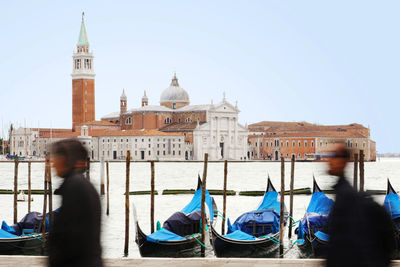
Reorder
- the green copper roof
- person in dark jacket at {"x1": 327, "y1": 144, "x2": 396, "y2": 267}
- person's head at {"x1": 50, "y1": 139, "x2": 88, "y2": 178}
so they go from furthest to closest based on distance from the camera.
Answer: the green copper roof, person's head at {"x1": 50, "y1": 139, "x2": 88, "y2": 178}, person in dark jacket at {"x1": 327, "y1": 144, "x2": 396, "y2": 267}

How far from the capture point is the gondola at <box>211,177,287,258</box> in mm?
9633

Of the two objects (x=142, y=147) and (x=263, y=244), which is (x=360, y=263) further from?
(x=142, y=147)

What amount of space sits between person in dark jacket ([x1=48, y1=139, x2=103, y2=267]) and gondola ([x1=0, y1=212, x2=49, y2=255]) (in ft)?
24.6

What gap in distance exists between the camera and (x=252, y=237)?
9.97m

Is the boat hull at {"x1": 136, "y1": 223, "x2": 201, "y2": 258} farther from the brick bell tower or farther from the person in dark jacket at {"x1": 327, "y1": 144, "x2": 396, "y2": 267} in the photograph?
the brick bell tower

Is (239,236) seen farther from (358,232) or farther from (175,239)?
(358,232)

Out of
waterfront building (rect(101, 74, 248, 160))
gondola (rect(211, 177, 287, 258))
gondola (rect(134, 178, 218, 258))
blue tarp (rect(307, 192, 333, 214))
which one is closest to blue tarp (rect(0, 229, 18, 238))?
gondola (rect(134, 178, 218, 258))

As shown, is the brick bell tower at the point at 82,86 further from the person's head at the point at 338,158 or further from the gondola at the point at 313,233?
the person's head at the point at 338,158

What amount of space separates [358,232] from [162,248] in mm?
7359

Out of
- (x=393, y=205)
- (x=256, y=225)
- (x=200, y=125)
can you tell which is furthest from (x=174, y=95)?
(x=256, y=225)

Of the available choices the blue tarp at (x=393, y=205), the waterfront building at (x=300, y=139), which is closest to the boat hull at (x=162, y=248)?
the blue tarp at (x=393, y=205)

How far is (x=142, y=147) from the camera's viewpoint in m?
75.1

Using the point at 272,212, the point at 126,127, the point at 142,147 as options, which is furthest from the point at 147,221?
the point at 126,127

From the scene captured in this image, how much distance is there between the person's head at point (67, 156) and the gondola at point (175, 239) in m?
6.80
